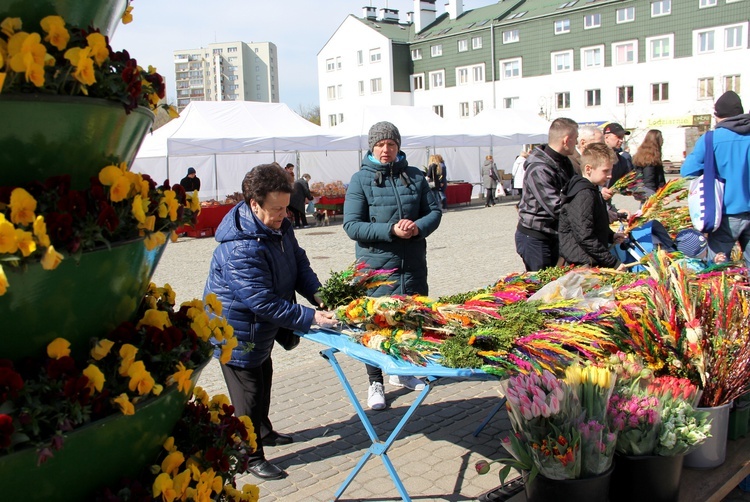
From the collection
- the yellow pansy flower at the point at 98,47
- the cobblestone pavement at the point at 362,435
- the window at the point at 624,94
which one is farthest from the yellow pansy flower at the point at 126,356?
the window at the point at 624,94

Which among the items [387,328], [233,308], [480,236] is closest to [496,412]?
[387,328]

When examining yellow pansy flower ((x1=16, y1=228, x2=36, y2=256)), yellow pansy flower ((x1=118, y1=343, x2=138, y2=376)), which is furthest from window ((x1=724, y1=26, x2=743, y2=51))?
yellow pansy flower ((x1=16, y1=228, x2=36, y2=256))

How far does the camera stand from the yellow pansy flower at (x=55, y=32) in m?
1.42

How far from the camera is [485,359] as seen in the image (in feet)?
9.94

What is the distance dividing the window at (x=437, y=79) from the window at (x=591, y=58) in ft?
42.2

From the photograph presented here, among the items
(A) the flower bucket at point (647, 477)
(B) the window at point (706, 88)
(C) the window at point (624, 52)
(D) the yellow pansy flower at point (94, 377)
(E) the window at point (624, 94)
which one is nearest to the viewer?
(D) the yellow pansy flower at point (94, 377)

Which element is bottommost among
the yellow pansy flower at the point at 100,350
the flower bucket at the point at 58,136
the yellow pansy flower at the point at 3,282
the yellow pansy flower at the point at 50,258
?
the yellow pansy flower at the point at 100,350

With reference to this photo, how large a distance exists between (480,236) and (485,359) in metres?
12.4

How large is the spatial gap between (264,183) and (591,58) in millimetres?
52578

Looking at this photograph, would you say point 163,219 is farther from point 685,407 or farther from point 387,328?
point 685,407

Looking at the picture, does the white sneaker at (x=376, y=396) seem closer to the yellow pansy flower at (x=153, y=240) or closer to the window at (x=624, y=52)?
the yellow pansy flower at (x=153, y=240)

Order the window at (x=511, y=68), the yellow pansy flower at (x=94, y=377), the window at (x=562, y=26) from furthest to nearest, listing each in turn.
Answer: the window at (x=511, y=68), the window at (x=562, y=26), the yellow pansy flower at (x=94, y=377)

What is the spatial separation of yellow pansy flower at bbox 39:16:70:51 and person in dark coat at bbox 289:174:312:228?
14602mm

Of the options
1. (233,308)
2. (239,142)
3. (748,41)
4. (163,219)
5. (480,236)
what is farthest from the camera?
(748,41)
